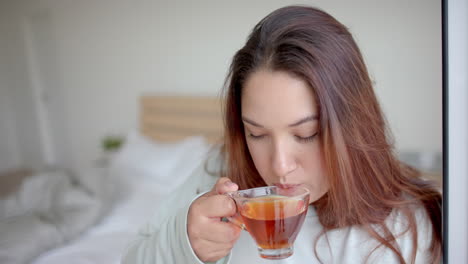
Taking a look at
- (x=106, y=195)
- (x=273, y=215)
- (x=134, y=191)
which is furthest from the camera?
(x=134, y=191)

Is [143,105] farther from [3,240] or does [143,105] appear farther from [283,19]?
[283,19]

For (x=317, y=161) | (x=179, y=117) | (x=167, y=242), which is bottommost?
(x=179, y=117)

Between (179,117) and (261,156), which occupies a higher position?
(261,156)

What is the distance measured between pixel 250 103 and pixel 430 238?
0.32 m

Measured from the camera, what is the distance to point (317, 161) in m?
0.44

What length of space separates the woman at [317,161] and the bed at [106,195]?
4.4 inches

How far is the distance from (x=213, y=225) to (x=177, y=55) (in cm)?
95

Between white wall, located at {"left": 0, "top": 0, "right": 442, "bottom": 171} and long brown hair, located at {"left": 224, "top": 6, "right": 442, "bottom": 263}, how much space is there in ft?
0.24

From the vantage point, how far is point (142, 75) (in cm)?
Answer: 157

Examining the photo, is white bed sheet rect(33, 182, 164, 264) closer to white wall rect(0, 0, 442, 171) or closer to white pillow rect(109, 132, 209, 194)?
white pillow rect(109, 132, 209, 194)

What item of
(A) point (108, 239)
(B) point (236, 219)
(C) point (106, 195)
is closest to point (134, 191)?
(C) point (106, 195)

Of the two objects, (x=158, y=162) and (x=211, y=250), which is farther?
(x=158, y=162)

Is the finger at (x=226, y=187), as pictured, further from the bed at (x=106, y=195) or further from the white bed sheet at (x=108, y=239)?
the white bed sheet at (x=108, y=239)

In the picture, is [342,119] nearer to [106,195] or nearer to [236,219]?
[236,219]
